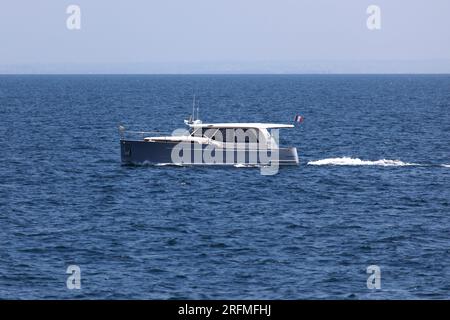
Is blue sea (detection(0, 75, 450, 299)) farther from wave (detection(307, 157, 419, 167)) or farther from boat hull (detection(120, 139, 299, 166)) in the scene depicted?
boat hull (detection(120, 139, 299, 166))

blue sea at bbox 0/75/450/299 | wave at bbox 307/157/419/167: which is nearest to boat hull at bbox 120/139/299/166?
blue sea at bbox 0/75/450/299

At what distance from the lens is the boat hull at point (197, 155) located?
50656 millimetres

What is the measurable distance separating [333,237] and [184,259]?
23.0ft

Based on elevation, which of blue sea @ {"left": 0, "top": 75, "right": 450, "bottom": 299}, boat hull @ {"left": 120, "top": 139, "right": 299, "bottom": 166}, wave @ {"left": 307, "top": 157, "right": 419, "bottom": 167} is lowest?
blue sea @ {"left": 0, "top": 75, "right": 450, "bottom": 299}

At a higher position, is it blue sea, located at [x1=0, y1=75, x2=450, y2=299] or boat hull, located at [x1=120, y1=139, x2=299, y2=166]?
boat hull, located at [x1=120, y1=139, x2=299, y2=166]

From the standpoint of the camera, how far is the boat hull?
1994 inches

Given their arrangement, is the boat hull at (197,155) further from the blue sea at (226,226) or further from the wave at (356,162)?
the wave at (356,162)

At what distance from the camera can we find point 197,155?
5116 centimetres

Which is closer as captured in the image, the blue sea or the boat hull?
the blue sea

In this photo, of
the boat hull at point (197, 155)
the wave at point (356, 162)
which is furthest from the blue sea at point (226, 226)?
the boat hull at point (197, 155)

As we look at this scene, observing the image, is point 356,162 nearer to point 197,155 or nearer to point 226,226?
point 197,155

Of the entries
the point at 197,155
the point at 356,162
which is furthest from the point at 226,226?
the point at 356,162
